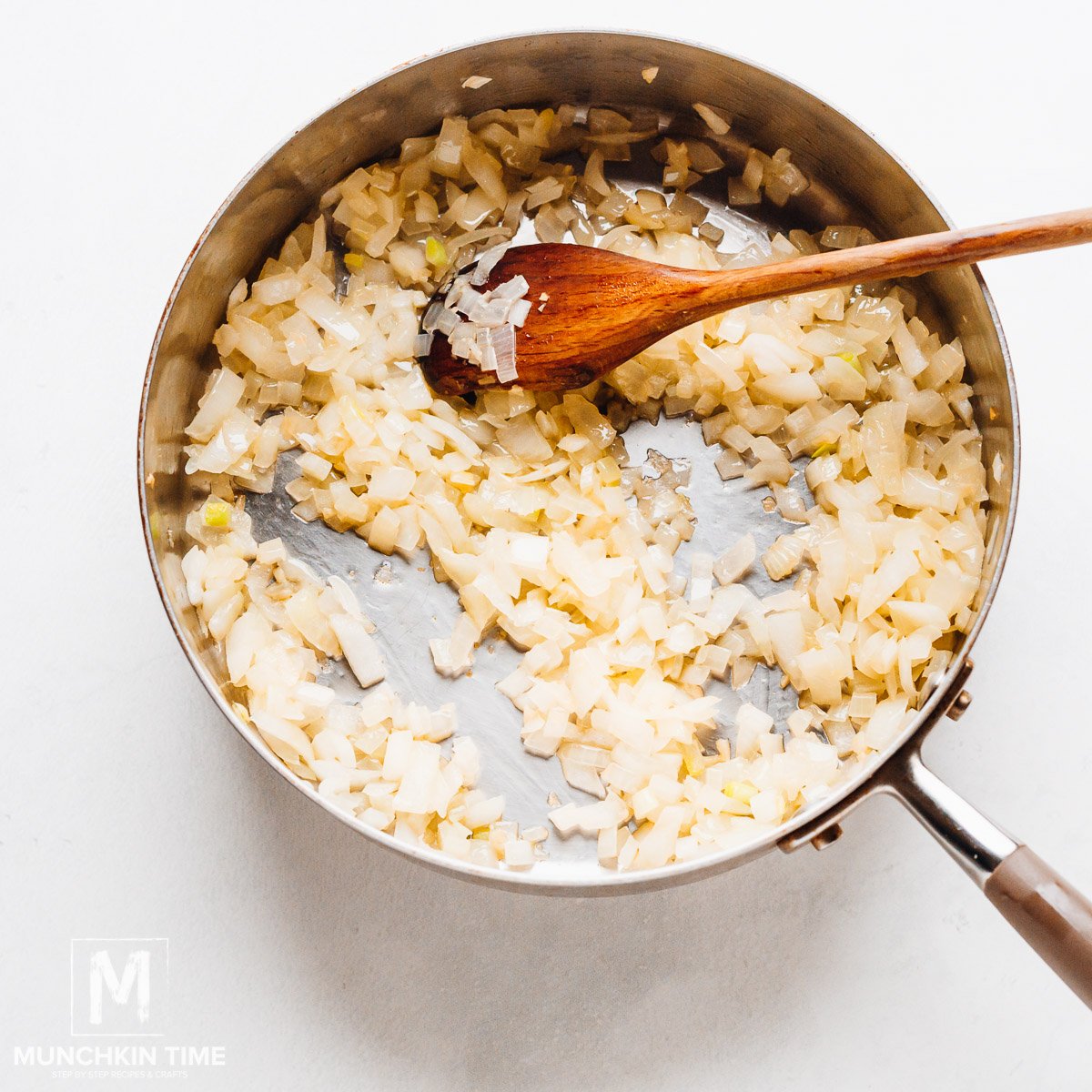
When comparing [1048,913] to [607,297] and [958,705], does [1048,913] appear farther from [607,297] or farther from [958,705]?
[607,297]

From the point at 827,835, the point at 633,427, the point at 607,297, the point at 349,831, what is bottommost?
the point at 827,835

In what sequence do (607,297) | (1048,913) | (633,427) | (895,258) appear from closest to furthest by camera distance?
(1048,913) → (895,258) → (607,297) → (633,427)

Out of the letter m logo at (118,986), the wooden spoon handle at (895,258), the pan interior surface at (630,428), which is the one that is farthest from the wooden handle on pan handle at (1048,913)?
the letter m logo at (118,986)

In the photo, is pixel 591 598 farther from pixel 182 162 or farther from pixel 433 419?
pixel 182 162

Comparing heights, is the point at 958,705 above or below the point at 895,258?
below

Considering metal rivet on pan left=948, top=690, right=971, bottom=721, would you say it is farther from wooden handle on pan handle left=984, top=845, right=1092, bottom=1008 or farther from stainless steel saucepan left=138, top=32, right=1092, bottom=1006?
wooden handle on pan handle left=984, top=845, right=1092, bottom=1008

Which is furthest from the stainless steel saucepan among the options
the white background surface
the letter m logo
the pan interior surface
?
the letter m logo

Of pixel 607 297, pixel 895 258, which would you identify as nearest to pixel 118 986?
pixel 607 297
